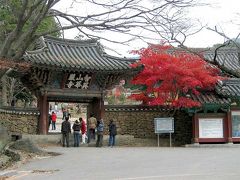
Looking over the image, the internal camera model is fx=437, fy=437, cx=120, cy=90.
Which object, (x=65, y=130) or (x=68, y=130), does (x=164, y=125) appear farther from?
(x=65, y=130)

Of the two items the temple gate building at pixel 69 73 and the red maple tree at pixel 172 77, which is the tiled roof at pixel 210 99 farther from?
the temple gate building at pixel 69 73

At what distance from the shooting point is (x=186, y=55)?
27.5 metres

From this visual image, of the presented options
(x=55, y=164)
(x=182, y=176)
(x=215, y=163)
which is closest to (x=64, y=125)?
(x=55, y=164)

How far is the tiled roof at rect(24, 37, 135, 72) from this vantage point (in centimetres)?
2519

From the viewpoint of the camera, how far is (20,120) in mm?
25688

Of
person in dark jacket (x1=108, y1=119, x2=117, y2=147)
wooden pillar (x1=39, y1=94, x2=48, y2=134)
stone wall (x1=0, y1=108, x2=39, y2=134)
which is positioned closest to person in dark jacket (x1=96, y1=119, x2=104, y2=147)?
person in dark jacket (x1=108, y1=119, x2=117, y2=147)

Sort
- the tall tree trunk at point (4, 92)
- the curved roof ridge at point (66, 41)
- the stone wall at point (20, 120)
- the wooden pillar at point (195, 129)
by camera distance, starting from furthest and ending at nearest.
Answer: the tall tree trunk at point (4, 92) → the curved roof ridge at point (66, 41) → the wooden pillar at point (195, 129) → the stone wall at point (20, 120)

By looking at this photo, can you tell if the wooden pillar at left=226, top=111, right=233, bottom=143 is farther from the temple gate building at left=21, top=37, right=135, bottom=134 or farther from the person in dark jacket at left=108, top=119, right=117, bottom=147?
the person in dark jacket at left=108, top=119, right=117, bottom=147

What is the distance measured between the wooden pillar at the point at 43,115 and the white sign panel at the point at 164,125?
6.72 metres

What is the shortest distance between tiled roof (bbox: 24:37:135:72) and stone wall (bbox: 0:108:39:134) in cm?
322

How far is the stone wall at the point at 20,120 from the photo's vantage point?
25.0 m

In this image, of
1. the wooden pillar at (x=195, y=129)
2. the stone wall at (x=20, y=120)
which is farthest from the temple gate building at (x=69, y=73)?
the wooden pillar at (x=195, y=129)

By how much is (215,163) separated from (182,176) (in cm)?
392

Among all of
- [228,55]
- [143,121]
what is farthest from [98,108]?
[228,55]
